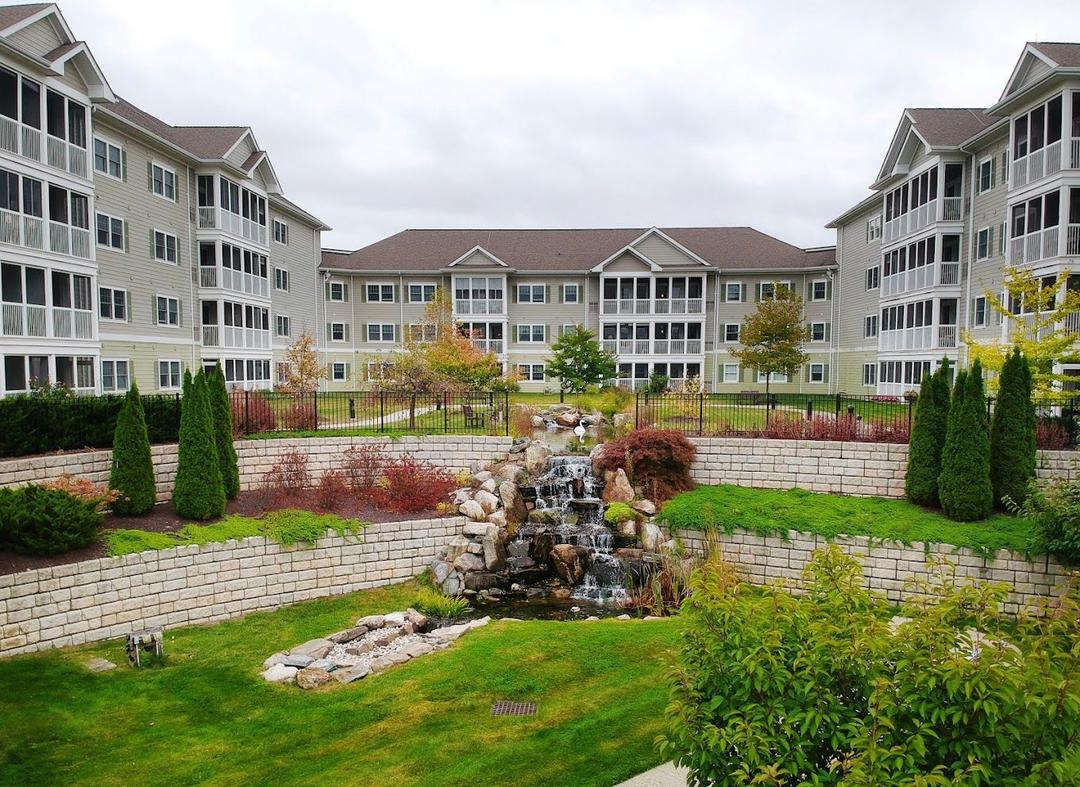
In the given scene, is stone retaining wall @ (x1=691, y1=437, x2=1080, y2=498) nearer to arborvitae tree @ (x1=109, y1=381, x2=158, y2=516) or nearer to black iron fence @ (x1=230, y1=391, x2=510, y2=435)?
black iron fence @ (x1=230, y1=391, x2=510, y2=435)

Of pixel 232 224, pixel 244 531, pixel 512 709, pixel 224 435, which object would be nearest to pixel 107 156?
pixel 232 224

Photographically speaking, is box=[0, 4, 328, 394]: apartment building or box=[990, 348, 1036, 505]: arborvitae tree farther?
box=[0, 4, 328, 394]: apartment building

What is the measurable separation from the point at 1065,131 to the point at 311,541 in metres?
25.1

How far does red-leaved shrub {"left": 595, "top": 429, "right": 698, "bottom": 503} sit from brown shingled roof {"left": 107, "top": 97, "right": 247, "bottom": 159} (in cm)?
2334

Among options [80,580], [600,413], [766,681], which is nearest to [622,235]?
[600,413]

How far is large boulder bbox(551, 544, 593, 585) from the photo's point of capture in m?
15.0

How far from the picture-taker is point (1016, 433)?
1385 cm

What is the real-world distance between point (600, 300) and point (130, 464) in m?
31.8

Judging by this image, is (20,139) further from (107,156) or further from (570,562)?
(570,562)

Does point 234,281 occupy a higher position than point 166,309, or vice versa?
point 234,281

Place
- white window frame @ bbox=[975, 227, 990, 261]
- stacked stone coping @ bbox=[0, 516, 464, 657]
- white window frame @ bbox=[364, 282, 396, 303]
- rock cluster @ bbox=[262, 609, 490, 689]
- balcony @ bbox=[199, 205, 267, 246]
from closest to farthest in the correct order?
rock cluster @ bbox=[262, 609, 490, 689] → stacked stone coping @ bbox=[0, 516, 464, 657] → white window frame @ bbox=[975, 227, 990, 261] → balcony @ bbox=[199, 205, 267, 246] → white window frame @ bbox=[364, 282, 396, 303]

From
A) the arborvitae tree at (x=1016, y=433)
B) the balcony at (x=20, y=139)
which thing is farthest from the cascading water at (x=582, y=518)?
the balcony at (x=20, y=139)

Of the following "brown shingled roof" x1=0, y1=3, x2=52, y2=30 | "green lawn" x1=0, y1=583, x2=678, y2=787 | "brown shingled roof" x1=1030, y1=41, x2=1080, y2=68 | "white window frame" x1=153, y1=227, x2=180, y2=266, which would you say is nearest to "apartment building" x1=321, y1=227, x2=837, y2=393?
"white window frame" x1=153, y1=227, x2=180, y2=266

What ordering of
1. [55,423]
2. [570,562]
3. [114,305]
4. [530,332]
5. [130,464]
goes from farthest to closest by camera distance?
[530,332] → [114,305] → [570,562] → [55,423] → [130,464]
